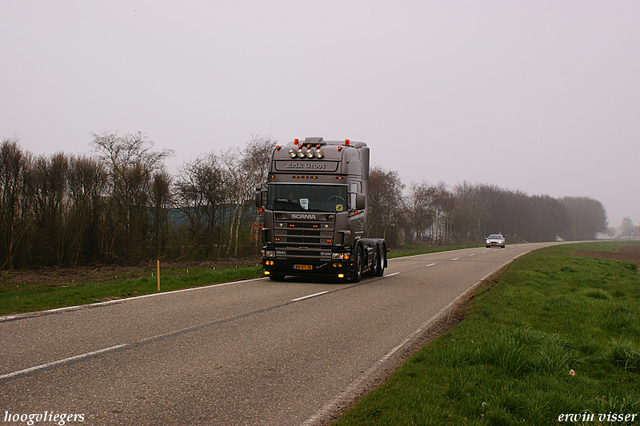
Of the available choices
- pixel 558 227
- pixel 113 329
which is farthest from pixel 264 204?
pixel 558 227

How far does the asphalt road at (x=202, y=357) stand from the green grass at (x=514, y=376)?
0.61 m

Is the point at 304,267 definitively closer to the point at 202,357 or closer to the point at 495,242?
the point at 202,357

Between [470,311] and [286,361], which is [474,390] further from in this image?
[470,311]

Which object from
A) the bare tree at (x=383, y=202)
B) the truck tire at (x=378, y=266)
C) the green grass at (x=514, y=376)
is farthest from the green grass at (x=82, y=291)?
the bare tree at (x=383, y=202)

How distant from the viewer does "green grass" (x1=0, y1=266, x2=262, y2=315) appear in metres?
10.0

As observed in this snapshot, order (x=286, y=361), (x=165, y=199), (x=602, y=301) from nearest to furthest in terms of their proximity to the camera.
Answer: (x=286, y=361) → (x=602, y=301) → (x=165, y=199)

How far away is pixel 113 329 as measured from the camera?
24.1 feet

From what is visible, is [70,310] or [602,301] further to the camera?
[602,301]

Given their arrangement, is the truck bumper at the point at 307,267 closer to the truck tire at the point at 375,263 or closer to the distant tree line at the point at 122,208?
the truck tire at the point at 375,263

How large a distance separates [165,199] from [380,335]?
22.0 m

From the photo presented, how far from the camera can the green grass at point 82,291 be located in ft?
33.0

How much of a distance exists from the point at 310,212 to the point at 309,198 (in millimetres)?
474

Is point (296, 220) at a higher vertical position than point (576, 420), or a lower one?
higher

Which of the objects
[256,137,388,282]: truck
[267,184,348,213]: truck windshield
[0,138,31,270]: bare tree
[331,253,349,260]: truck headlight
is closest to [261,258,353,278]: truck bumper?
[256,137,388,282]: truck
